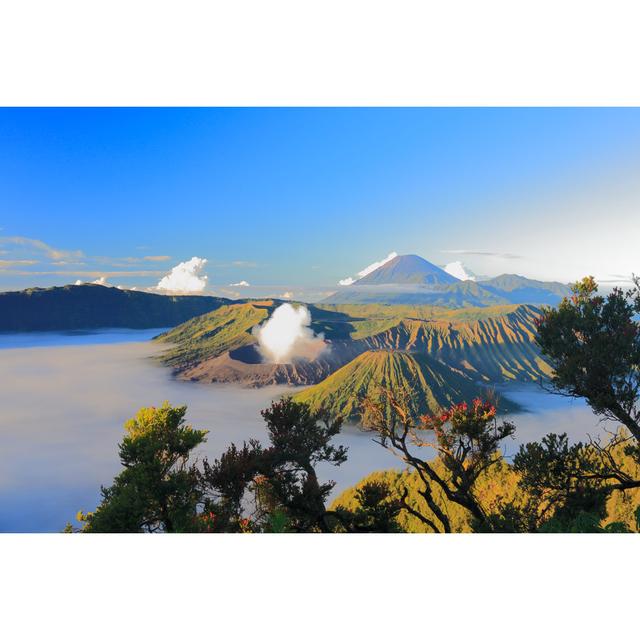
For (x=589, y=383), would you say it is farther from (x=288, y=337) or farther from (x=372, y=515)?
(x=288, y=337)

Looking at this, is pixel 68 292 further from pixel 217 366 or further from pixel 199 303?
pixel 217 366

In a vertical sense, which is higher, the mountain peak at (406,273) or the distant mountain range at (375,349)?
the mountain peak at (406,273)

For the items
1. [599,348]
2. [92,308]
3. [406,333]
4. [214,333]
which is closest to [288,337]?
[214,333]

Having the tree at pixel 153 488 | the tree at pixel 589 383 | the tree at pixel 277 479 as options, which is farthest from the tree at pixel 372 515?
the tree at pixel 153 488

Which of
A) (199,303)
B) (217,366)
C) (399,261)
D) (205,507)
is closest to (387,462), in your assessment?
(205,507)

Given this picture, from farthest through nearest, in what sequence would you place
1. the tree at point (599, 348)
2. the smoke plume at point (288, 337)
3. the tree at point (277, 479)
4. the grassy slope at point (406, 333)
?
the smoke plume at point (288, 337), the grassy slope at point (406, 333), the tree at point (277, 479), the tree at point (599, 348)

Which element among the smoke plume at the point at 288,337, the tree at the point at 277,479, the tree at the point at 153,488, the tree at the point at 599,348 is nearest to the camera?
the tree at the point at 599,348

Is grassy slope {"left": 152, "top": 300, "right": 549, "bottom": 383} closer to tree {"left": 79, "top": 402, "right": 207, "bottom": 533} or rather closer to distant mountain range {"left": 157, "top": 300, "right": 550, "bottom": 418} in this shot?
distant mountain range {"left": 157, "top": 300, "right": 550, "bottom": 418}

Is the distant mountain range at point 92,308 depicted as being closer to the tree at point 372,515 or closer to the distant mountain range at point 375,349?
the distant mountain range at point 375,349
